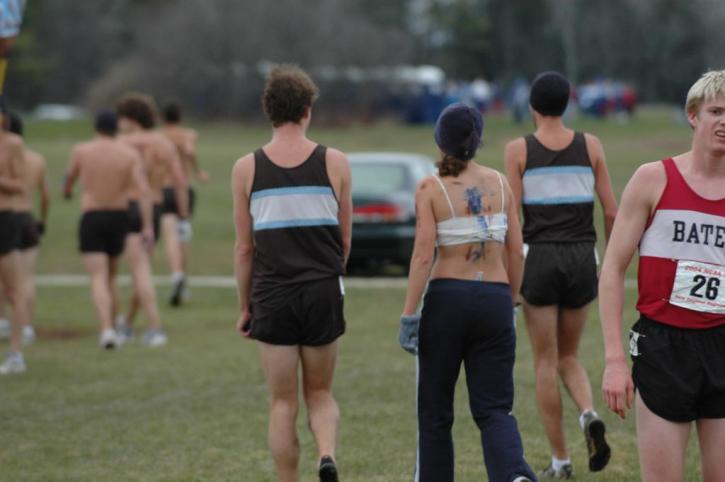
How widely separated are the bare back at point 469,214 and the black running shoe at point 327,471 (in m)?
1.08

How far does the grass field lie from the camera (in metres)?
8.12

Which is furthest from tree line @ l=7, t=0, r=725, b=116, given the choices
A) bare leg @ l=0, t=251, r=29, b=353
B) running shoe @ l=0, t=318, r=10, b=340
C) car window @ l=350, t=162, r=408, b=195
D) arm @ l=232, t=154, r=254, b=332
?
arm @ l=232, t=154, r=254, b=332

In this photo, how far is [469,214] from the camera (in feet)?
20.9

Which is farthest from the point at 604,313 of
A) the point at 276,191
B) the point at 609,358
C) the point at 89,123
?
the point at 89,123

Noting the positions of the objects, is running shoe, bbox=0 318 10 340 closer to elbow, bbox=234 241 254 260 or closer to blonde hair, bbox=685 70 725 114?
elbow, bbox=234 241 254 260

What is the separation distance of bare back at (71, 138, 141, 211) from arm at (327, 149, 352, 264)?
619 centimetres

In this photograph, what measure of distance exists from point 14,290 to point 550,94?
5.91 metres

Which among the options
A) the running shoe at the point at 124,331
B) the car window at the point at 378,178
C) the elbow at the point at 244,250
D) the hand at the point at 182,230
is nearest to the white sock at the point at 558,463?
Result: the elbow at the point at 244,250

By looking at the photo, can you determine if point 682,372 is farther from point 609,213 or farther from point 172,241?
point 172,241

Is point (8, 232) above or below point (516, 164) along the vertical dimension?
below

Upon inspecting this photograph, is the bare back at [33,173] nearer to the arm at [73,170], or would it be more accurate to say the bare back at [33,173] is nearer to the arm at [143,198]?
the arm at [73,170]

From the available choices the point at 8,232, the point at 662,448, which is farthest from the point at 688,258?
the point at 8,232

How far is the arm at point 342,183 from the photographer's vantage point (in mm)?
6703

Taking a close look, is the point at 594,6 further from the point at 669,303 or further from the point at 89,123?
the point at 669,303
